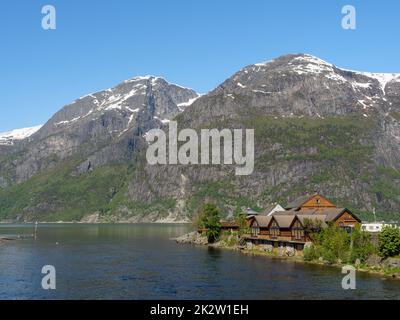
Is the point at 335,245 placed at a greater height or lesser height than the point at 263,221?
lesser

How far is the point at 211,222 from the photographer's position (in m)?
196

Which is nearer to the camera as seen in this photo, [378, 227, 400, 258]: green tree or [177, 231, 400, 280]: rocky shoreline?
[177, 231, 400, 280]: rocky shoreline

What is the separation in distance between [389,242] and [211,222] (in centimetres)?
9547

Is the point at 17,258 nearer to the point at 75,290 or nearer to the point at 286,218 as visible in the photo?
the point at 75,290

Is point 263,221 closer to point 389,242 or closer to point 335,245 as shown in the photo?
point 335,245

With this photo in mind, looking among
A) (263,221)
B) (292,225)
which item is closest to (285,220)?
(292,225)

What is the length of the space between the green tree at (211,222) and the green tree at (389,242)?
90.0 m

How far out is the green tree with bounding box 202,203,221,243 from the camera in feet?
639

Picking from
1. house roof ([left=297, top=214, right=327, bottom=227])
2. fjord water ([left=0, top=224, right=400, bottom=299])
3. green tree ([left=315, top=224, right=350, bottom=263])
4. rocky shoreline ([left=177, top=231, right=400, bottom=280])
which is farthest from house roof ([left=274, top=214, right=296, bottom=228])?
green tree ([left=315, top=224, right=350, bottom=263])

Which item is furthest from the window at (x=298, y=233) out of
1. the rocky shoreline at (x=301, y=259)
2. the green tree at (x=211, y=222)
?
the green tree at (x=211, y=222)

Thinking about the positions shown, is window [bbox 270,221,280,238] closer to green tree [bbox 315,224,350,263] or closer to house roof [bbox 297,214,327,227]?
house roof [bbox 297,214,327,227]

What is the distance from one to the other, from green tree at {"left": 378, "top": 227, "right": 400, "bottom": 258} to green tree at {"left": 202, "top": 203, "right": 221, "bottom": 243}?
295ft

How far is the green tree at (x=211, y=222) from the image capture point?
195 meters
